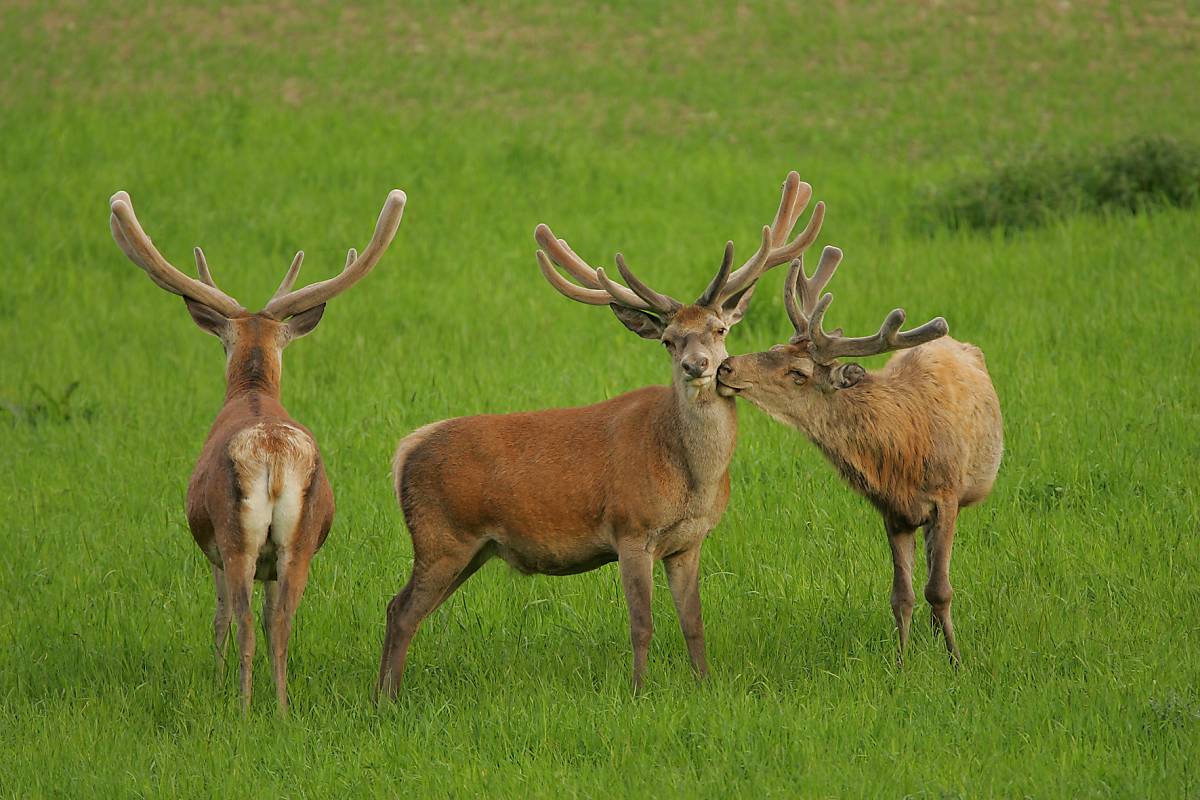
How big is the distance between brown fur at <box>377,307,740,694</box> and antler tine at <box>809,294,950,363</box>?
0.53m

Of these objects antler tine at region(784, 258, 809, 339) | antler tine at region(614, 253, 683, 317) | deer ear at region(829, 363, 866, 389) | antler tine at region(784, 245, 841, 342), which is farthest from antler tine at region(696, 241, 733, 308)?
deer ear at region(829, 363, 866, 389)

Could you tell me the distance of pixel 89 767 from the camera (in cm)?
612

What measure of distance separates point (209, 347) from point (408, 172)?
512cm

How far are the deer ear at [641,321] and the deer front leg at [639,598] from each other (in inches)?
39.9

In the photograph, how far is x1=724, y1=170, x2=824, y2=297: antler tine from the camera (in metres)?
6.92

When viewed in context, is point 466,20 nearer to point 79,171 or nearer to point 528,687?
point 79,171

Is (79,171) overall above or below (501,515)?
above

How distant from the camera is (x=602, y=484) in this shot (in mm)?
Result: 6875

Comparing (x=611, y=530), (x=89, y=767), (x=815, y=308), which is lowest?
(x=89, y=767)

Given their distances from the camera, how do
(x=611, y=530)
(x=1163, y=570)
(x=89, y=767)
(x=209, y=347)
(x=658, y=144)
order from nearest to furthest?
(x=89, y=767) < (x=611, y=530) < (x=1163, y=570) < (x=209, y=347) < (x=658, y=144)

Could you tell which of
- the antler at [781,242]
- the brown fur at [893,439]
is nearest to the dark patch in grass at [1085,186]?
the antler at [781,242]

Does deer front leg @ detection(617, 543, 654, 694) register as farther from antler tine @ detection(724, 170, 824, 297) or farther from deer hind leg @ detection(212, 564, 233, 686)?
deer hind leg @ detection(212, 564, 233, 686)

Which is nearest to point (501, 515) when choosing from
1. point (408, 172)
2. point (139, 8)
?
point (408, 172)

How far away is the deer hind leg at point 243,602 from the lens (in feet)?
20.8
